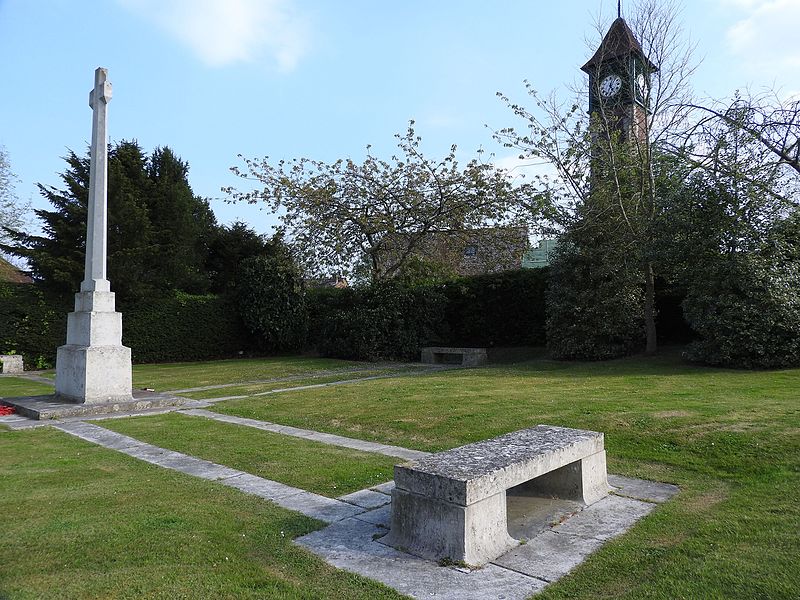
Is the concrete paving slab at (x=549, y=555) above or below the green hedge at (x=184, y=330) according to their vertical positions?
below

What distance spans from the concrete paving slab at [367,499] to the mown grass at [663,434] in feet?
5.86

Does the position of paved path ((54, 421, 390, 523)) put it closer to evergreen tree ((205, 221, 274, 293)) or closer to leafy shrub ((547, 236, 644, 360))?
leafy shrub ((547, 236, 644, 360))

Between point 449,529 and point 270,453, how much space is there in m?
3.37

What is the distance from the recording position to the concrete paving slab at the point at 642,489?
4.91 metres

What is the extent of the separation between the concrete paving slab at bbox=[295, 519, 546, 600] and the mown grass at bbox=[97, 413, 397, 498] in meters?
1.06

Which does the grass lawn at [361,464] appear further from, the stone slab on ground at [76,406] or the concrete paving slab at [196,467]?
the stone slab on ground at [76,406]

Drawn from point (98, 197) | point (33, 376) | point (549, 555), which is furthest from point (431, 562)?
point (33, 376)

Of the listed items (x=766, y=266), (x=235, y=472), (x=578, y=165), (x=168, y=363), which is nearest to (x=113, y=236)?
(x=168, y=363)

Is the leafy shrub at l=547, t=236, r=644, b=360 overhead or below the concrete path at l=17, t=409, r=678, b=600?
overhead

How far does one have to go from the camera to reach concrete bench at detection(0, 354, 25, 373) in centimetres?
1798

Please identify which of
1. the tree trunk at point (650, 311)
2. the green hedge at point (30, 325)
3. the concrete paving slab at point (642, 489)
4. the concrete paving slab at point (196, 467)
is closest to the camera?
the concrete paving slab at point (642, 489)

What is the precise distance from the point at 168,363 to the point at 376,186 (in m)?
10.1

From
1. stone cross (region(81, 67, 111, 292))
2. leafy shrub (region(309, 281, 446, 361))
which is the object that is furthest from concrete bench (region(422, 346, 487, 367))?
stone cross (region(81, 67, 111, 292))

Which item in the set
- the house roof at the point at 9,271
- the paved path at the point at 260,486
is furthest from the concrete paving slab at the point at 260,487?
the house roof at the point at 9,271
